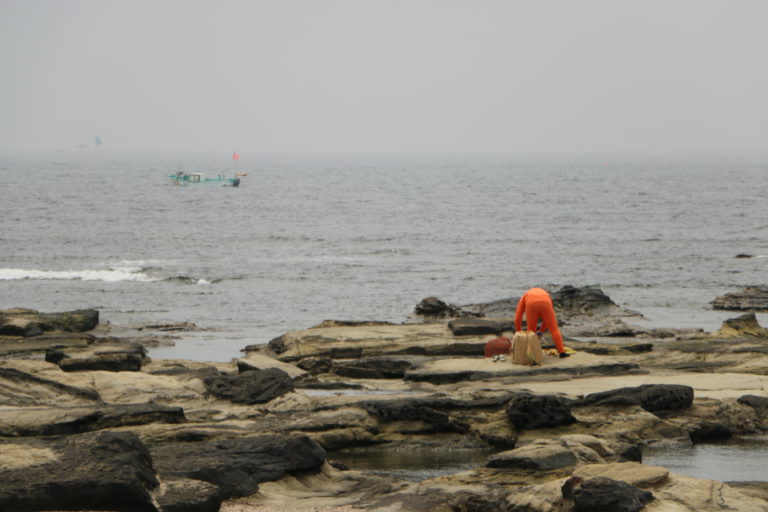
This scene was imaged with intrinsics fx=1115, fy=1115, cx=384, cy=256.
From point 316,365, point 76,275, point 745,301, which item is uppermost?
point 316,365

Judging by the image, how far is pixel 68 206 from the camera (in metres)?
82.6

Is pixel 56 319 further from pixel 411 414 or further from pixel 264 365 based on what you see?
pixel 411 414

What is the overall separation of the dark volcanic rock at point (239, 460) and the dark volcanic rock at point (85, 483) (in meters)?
0.61

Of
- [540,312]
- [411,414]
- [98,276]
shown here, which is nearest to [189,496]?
[411,414]

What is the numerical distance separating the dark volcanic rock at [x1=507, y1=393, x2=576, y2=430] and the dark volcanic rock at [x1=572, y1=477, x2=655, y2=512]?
180 inches

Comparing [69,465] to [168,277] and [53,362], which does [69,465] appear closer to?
[53,362]

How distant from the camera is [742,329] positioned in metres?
24.0

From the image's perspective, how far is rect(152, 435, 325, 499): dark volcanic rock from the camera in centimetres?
1150

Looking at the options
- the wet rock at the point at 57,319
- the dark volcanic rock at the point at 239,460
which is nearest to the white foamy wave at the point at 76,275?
the wet rock at the point at 57,319

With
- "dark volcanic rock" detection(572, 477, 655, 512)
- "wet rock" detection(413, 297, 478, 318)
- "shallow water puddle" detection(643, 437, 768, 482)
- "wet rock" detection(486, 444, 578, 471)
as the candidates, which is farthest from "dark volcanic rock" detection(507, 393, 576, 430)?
"wet rock" detection(413, 297, 478, 318)

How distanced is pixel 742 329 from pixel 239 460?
A: 15000 mm

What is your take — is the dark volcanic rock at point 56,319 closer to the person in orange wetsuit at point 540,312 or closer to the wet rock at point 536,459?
the person in orange wetsuit at point 540,312

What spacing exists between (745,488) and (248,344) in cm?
1537

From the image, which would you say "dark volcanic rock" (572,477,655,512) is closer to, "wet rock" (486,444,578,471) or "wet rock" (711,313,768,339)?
"wet rock" (486,444,578,471)
